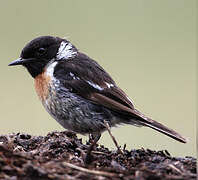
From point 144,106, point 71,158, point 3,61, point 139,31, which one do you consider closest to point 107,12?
point 139,31

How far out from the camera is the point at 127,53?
19.1 m

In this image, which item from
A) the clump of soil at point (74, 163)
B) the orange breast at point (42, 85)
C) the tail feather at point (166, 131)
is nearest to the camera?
the clump of soil at point (74, 163)

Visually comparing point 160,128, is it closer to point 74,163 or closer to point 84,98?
point 84,98

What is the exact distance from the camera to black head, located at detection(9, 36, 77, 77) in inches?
314

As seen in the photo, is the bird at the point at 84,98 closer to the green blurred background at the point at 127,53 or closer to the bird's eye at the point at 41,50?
the bird's eye at the point at 41,50

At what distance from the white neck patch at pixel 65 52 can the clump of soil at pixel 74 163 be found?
5.83 feet

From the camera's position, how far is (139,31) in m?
20.9

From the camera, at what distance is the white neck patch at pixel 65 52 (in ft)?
Answer: 26.6

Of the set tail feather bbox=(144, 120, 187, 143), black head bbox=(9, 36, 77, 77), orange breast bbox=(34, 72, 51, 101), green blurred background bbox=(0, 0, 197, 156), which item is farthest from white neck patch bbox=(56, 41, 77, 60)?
green blurred background bbox=(0, 0, 197, 156)

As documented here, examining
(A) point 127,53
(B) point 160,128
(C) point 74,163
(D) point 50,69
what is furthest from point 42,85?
(A) point 127,53

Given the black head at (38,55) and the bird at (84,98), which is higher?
the black head at (38,55)

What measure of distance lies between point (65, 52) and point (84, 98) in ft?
3.94

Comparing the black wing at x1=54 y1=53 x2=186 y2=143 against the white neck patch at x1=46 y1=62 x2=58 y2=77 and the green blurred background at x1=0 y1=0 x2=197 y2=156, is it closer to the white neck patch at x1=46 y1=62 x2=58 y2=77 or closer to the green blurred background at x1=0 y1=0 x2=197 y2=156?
the white neck patch at x1=46 y1=62 x2=58 y2=77

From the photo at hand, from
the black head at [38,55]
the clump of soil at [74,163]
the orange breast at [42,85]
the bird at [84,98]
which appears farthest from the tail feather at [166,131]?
the black head at [38,55]
